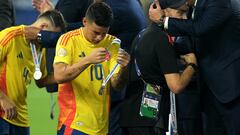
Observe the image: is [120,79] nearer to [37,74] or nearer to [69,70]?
[69,70]

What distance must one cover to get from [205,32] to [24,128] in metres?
1.47

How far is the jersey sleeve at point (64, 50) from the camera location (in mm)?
4508

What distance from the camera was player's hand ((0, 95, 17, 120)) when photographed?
4719mm

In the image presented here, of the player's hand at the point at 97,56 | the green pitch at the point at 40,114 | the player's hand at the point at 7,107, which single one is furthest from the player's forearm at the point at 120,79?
the green pitch at the point at 40,114

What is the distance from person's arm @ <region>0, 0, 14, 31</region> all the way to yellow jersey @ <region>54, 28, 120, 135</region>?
1001 millimetres

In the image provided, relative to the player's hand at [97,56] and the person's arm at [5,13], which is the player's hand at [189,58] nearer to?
the player's hand at [97,56]

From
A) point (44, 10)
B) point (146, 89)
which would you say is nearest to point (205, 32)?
point (146, 89)

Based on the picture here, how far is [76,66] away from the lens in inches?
173

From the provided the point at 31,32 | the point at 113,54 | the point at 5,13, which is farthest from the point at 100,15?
the point at 5,13

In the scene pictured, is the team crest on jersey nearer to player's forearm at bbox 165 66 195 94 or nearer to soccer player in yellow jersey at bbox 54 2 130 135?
soccer player in yellow jersey at bbox 54 2 130 135

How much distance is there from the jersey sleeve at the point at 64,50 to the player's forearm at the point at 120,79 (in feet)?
1.09

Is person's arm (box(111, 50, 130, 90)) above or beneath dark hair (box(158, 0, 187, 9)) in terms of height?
beneath

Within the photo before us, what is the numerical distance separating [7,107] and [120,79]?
783 mm

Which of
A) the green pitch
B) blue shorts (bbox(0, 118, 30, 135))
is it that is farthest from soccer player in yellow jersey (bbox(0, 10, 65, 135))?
the green pitch
